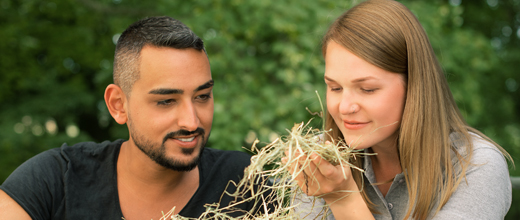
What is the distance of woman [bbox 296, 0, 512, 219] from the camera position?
1.74 m

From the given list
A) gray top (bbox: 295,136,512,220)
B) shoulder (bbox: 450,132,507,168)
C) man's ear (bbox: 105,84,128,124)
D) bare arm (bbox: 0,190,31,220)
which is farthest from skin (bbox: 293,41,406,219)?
bare arm (bbox: 0,190,31,220)

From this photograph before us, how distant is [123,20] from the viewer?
5570mm

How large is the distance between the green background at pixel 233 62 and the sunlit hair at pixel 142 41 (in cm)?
86

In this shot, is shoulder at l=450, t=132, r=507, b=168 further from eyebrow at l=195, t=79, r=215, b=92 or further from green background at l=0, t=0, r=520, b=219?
eyebrow at l=195, t=79, r=215, b=92

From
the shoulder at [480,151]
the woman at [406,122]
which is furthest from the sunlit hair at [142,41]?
the shoulder at [480,151]

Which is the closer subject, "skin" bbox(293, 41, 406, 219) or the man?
"skin" bbox(293, 41, 406, 219)

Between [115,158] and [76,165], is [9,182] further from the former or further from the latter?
[115,158]

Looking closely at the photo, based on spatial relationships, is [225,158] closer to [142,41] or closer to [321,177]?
[142,41]

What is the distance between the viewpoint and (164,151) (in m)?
2.09

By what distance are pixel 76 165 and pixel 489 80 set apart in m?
7.40

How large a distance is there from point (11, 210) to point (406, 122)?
1.80 m

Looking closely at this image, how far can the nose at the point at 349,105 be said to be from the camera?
175 cm

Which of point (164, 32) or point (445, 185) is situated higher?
point (164, 32)

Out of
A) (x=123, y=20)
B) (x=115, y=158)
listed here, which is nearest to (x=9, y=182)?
(x=115, y=158)
